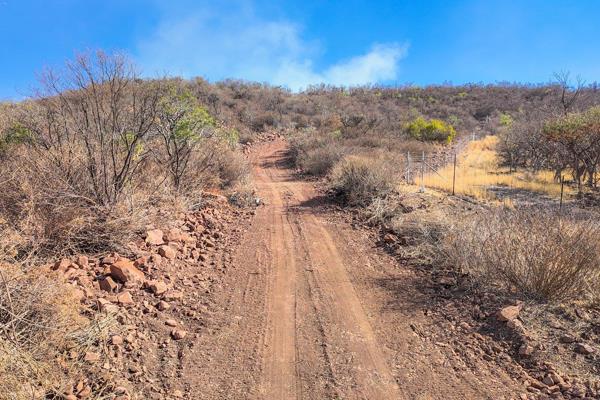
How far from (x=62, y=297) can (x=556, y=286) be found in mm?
5405

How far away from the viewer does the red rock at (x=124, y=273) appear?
17.0 feet

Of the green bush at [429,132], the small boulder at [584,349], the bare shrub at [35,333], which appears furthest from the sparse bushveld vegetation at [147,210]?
the green bush at [429,132]

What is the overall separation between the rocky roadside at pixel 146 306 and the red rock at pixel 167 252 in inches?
0.6

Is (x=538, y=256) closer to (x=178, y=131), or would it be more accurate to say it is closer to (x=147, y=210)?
(x=147, y=210)

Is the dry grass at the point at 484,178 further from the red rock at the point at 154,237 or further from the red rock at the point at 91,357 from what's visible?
the red rock at the point at 91,357

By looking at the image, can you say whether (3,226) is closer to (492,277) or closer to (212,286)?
(212,286)

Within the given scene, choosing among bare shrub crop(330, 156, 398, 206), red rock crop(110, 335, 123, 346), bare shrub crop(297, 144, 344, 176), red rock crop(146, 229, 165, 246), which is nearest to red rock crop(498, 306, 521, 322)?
red rock crop(110, 335, 123, 346)

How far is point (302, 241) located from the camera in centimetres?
790

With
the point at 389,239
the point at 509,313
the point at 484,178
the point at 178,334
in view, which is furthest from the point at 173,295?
the point at 484,178

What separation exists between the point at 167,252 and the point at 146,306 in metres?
1.52

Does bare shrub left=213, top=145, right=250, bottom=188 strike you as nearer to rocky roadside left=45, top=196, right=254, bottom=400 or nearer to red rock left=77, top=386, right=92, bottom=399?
rocky roadside left=45, top=196, right=254, bottom=400

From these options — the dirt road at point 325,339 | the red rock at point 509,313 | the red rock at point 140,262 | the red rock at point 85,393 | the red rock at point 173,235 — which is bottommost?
the dirt road at point 325,339

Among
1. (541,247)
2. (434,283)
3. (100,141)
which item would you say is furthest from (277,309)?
(100,141)

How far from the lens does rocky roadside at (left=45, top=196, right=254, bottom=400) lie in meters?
3.63
